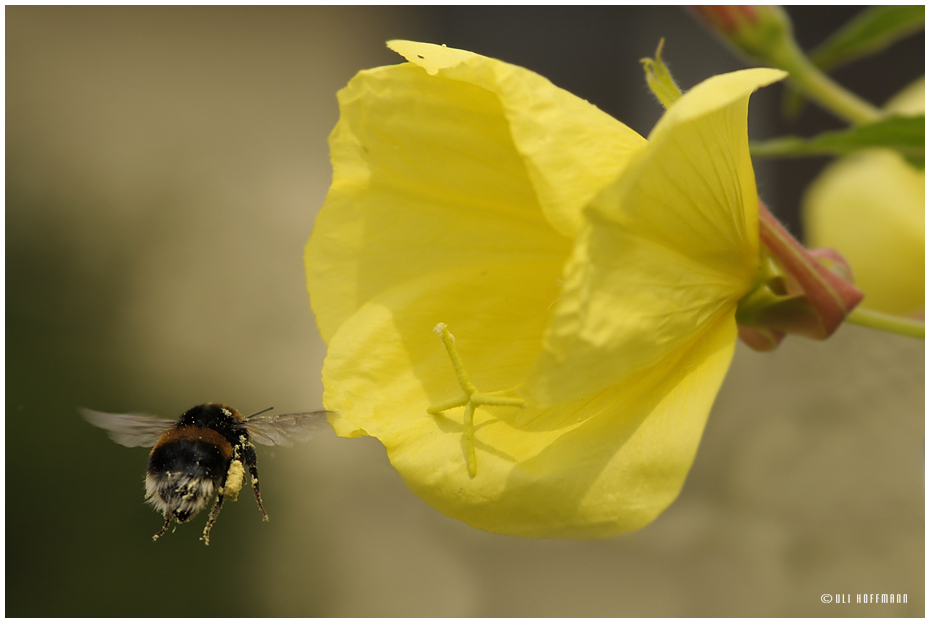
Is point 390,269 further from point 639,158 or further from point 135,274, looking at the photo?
point 135,274

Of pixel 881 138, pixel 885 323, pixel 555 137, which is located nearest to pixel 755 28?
pixel 881 138

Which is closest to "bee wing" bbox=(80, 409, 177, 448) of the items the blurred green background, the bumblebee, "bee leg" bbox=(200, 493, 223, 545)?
the bumblebee

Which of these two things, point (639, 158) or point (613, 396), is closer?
point (639, 158)

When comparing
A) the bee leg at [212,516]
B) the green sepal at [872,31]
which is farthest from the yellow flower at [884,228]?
the bee leg at [212,516]

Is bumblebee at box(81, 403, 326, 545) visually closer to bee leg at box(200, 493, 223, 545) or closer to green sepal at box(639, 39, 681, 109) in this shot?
bee leg at box(200, 493, 223, 545)

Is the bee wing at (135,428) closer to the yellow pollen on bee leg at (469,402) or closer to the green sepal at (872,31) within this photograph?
the yellow pollen on bee leg at (469,402)

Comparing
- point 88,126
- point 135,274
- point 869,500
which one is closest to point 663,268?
point 869,500
